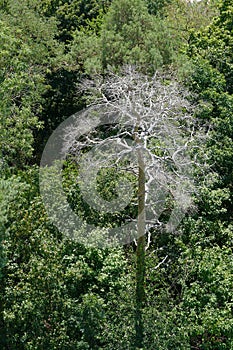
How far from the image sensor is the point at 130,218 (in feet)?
46.5

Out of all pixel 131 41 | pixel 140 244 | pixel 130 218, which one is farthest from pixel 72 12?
pixel 140 244

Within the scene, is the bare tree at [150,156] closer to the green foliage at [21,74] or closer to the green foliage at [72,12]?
the green foliage at [21,74]

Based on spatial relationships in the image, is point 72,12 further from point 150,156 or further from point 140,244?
point 140,244

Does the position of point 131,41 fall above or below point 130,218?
Result: above

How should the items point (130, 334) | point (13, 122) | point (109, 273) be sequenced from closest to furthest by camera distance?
point (130, 334)
point (109, 273)
point (13, 122)

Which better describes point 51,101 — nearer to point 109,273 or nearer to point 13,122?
point 13,122

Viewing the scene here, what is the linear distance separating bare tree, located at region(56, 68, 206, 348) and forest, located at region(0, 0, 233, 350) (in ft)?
0.13

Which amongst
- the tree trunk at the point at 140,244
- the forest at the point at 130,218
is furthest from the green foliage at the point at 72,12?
the tree trunk at the point at 140,244

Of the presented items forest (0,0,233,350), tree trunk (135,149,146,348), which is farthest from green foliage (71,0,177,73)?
tree trunk (135,149,146,348)

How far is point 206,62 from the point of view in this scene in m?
16.8

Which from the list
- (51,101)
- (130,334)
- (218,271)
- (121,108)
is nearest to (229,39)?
(121,108)

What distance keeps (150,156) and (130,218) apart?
1.73 meters

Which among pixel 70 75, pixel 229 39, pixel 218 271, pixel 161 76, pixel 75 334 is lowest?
pixel 75 334

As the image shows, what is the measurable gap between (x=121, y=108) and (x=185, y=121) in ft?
8.65
